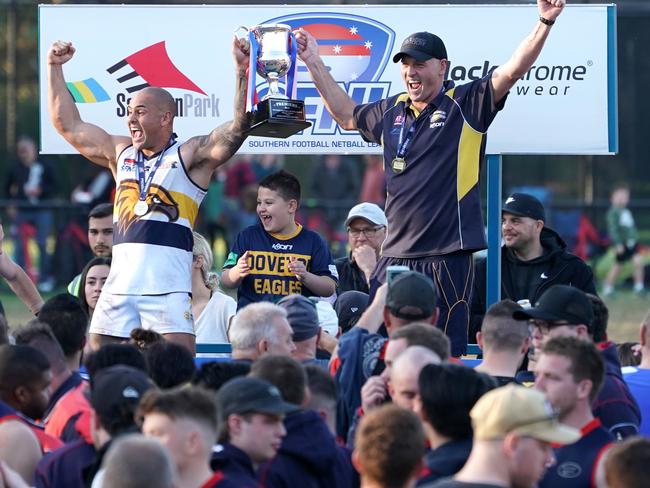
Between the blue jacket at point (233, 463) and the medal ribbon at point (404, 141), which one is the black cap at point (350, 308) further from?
the blue jacket at point (233, 463)

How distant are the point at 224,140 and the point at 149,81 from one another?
155 centimetres

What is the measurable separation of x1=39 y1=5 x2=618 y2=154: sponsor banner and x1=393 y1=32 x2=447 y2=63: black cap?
1.23m

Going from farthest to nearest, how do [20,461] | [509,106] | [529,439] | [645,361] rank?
[509,106] → [645,361] → [20,461] → [529,439]

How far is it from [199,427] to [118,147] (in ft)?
13.2

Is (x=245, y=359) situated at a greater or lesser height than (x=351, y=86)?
lesser

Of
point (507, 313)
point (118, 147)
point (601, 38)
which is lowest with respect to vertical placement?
point (507, 313)

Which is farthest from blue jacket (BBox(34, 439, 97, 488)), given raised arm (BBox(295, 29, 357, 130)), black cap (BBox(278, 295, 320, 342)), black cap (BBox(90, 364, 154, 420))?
raised arm (BBox(295, 29, 357, 130))

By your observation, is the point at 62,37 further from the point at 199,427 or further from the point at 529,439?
the point at 529,439

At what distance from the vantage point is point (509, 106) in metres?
8.89

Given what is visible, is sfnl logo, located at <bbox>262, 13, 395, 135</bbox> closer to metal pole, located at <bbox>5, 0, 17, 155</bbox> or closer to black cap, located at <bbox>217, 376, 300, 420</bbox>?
black cap, located at <bbox>217, 376, 300, 420</bbox>

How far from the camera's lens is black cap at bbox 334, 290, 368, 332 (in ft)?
26.9

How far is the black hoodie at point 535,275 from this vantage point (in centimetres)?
893

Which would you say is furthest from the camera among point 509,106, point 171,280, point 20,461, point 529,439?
point 509,106

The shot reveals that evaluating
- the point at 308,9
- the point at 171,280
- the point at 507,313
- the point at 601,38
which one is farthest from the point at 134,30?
the point at 507,313
